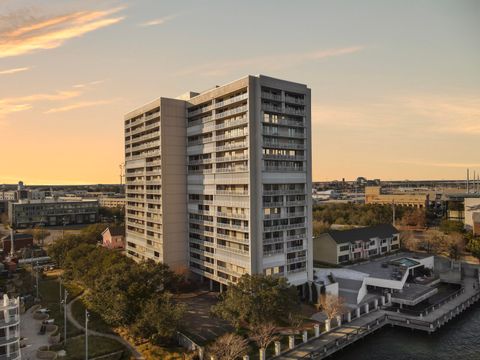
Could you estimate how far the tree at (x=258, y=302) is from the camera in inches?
2281

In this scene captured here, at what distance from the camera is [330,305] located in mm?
67062

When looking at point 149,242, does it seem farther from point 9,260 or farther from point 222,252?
point 9,260

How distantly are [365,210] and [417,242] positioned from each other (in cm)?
5154

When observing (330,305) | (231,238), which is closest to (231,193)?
(231,238)

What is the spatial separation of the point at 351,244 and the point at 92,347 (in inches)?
2902

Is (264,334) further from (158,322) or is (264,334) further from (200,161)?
(200,161)

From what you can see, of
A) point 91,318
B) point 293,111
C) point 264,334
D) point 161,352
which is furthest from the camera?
point 293,111

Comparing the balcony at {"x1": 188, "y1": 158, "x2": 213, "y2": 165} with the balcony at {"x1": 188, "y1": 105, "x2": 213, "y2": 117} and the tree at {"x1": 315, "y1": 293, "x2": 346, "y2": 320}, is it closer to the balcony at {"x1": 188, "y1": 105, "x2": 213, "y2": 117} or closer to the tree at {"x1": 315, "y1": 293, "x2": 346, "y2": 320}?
the balcony at {"x1": 188, "y1": 105, "x2": 213, "y2": 117}

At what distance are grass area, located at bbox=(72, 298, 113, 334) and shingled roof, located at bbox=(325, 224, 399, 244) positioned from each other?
62.7 m

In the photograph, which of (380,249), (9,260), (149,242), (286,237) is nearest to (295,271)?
(286,237)

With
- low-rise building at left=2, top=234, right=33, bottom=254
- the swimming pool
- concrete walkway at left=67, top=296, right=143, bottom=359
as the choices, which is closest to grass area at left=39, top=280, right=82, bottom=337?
concrete walkway at left=67, top=296, right=143, bottom=359

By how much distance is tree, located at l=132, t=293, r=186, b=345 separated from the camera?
54.2 meters

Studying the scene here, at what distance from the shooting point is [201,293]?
85.2 meters

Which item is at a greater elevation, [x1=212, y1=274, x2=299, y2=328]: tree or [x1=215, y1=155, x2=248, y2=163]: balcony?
[x1=215, y1=155, x2=248, y2=163]: balcony
